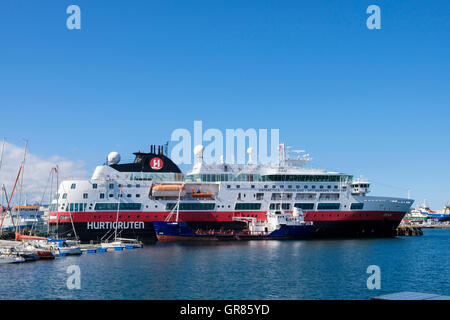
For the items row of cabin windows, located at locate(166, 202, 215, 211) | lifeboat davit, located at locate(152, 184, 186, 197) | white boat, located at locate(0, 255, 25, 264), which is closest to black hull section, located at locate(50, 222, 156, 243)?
row of cabin windows, located at locate(166, 202, 215, 211)

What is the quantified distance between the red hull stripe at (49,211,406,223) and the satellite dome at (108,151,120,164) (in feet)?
25.2

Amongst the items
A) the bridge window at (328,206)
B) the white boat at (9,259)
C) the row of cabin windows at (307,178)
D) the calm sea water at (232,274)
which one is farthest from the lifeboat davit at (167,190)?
the white boat at (9,259)

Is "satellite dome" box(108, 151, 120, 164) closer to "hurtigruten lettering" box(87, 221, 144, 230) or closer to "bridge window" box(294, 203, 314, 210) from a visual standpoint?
"hurtigruten lettering" box(87, 221, 144, 230)

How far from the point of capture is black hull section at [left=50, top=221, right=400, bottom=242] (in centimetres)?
5681

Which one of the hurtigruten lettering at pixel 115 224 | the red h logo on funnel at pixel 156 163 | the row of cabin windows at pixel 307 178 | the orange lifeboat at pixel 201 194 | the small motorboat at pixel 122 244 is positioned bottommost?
the small motorboat at pixel 122 244

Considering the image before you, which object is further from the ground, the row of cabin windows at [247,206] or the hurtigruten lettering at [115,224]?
→ the row of cabin windows at [247,206]

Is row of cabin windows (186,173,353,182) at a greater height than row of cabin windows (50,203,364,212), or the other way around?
row of cabin windows (186,173,353,182)

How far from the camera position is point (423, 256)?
45.5 meters

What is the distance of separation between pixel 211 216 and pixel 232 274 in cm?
2753

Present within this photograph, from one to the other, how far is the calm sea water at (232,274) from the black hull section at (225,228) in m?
10.0

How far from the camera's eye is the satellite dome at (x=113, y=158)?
198 feet

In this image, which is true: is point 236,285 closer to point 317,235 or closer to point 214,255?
point 214,255

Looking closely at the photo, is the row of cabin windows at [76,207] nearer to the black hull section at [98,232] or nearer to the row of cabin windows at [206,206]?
the row of cabin windows at [206,206]
